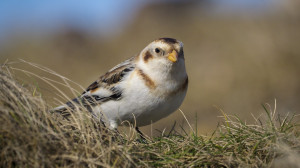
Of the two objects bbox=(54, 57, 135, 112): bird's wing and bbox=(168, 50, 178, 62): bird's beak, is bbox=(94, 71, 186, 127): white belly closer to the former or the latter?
bbox=(54, 57, 135, 112): bird's wing

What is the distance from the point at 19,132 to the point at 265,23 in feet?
28.9

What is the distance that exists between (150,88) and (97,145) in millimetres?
1326

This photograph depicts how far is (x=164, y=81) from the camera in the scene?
4281 millimetres

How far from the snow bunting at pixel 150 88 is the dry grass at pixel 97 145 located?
72cm

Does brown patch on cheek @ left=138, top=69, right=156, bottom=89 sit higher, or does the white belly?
brown patch on cheek @ left=138, top=69, right=156, bottom=89

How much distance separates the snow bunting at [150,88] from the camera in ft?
13.9

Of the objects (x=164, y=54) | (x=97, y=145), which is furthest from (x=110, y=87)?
(x=97, y=145)

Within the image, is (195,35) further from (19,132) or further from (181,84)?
(19,132)

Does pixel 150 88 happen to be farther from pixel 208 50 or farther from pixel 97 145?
pixel 208 50

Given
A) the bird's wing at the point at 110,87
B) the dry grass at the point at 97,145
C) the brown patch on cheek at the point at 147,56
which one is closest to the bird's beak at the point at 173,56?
the brown patch on cheek at the point at 147,56

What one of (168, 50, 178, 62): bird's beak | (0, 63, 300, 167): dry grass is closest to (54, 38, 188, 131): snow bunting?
(168, 50, 178, 62): bird's beak

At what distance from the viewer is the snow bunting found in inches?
167

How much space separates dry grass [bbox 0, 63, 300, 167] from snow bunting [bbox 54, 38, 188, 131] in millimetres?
720

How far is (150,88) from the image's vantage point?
4.25m
